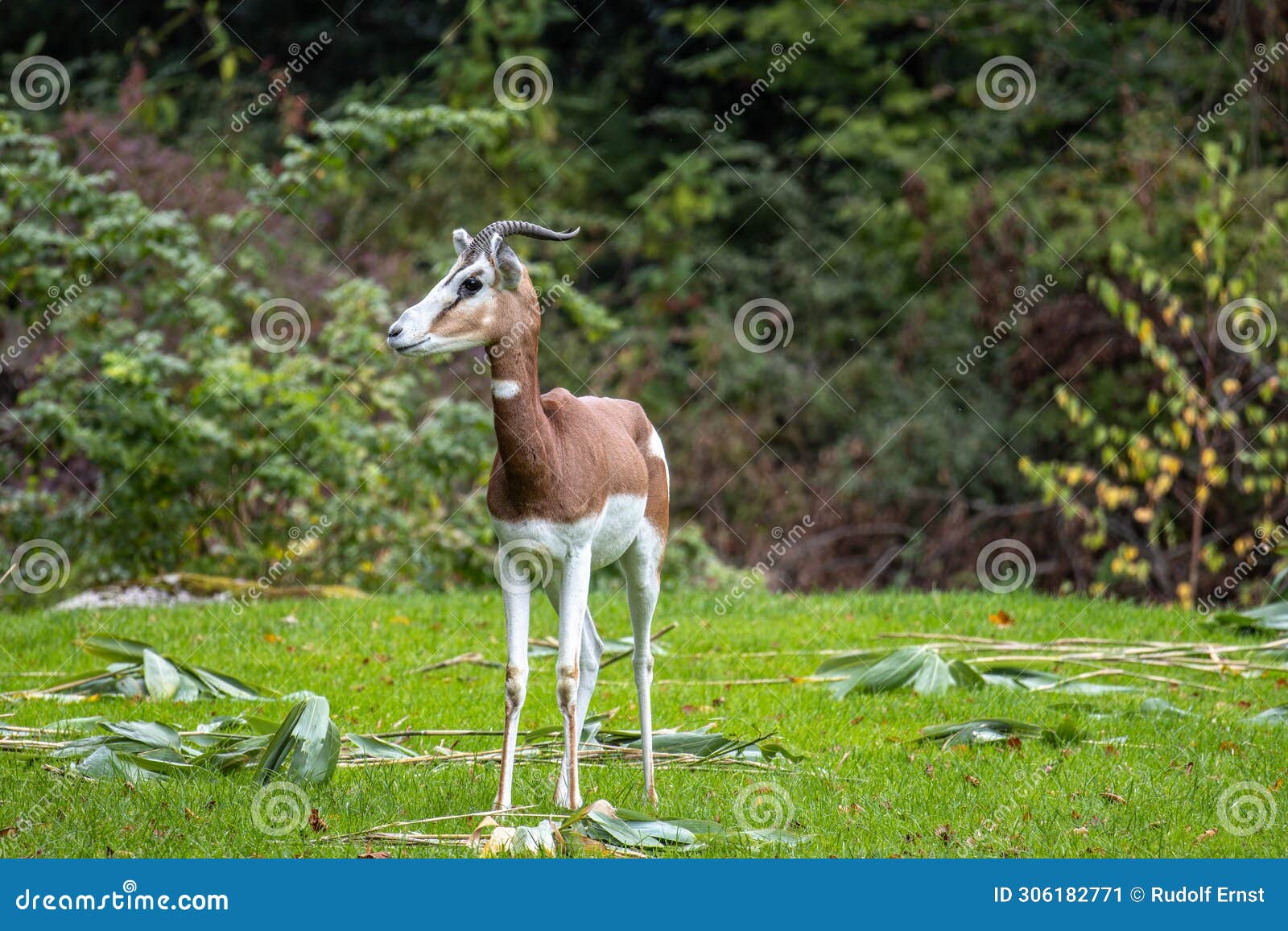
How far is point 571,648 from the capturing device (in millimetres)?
4184

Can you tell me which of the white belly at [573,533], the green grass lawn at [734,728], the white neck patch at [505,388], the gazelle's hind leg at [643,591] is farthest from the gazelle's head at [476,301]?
the green grass lawn at [734,728]

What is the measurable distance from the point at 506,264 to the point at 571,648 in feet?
3.80

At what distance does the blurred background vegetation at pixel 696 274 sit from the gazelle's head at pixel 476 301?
16.5ft

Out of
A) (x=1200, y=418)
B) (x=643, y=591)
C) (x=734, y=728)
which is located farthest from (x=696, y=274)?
(x=643, y=591)

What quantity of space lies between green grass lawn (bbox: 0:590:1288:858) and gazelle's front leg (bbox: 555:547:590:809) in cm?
30

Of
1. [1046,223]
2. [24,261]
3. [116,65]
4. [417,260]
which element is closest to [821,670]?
[24,261]

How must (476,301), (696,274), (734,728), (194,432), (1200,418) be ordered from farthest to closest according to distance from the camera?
1. (696,274)
2. (1200,418)
3. (194,432)
4. (734,728)
5. (476,301)

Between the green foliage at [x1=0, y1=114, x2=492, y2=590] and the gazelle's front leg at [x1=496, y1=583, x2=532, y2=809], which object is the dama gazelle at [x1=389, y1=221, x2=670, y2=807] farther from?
the green foliage at [x1=0, y1=114, x2=492, y2=590]

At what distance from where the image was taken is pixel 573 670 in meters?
4.21

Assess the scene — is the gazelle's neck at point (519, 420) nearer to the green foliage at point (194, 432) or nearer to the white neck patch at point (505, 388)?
the white neck patch at point (505, 388)

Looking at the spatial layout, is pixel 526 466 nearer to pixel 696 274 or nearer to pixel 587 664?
pixel 587 664

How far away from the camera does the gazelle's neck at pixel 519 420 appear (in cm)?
408

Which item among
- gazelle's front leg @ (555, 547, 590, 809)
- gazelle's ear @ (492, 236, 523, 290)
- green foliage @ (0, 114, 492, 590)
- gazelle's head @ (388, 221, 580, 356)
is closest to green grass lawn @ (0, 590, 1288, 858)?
gazelle's front leg @ (555, 547, 590, 809)

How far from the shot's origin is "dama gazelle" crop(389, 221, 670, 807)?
4.00 meters
